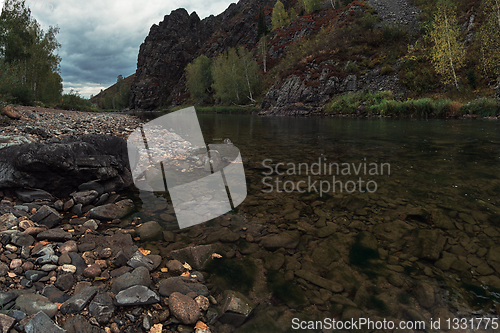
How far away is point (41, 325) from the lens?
1.81 m

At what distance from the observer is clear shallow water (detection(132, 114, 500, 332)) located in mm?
2432

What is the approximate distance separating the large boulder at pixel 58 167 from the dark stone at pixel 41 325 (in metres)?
3.85

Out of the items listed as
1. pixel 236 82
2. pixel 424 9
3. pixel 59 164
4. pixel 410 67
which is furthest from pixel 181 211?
pixel 424 9

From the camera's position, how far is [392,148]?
31.5ft

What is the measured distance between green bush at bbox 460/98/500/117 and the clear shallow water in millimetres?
17847

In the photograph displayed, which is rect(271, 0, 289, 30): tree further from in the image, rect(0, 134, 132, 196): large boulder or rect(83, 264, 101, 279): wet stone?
rect(83, 264, 101, 279): wet stone

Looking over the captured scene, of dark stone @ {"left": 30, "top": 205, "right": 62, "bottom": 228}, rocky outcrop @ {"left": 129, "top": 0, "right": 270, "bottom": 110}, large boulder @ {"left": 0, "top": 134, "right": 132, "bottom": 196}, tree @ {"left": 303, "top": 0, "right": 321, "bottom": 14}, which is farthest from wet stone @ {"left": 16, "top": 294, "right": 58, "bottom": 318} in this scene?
rocky outcrop @ {"left": 129, "top": 0, "right": 270, "bottom": 110}

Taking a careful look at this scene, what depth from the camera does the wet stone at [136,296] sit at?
A: 2.23m

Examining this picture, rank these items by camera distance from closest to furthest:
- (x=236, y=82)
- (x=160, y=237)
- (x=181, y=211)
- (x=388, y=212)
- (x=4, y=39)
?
1. (x=160, y=237)
2. (x=388, y=212)
3. (x=181, y=211)
4. (x=4, y=39)
5. (x=236, y=82)

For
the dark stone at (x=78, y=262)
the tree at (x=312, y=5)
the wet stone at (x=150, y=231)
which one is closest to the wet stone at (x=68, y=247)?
the dark stone at (x=78, y=262)

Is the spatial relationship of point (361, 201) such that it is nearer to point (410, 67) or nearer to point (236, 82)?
point (410, 67)

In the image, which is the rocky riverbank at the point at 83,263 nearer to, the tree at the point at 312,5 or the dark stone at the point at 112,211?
the dark stone at the point at 112,211

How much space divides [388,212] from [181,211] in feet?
12.6

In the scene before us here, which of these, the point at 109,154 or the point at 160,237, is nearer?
the point at 160,237
